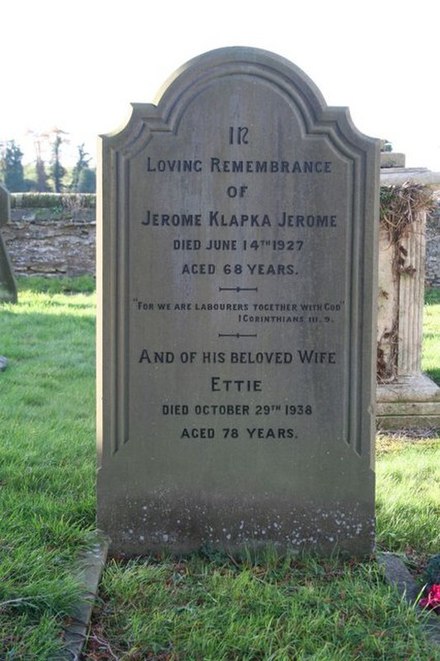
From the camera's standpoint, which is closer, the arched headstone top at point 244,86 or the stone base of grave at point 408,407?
the arched headstone top at point 244,86

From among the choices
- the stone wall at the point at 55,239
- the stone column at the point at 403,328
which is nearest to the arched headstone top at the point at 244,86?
the stone column at the point at 403,328

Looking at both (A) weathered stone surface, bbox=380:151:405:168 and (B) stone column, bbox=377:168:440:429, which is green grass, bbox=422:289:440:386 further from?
(A) weathered stone surface, bbox=380:151:405:168

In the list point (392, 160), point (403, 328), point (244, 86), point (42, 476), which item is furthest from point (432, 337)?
point (244, 86)

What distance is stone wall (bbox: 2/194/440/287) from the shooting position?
14.5 meters

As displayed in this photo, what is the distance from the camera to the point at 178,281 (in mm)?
3570

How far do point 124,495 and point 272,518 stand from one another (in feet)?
2.25

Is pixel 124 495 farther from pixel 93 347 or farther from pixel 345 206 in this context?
pixel 93 347

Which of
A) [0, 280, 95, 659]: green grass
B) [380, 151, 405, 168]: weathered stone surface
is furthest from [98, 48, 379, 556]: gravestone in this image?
[380, 151, 405, 168]: weathered stone surface

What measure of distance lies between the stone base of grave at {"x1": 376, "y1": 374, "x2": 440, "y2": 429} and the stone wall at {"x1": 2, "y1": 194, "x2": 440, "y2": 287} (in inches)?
361

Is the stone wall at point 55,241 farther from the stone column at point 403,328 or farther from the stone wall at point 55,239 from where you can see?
the stone column at point 403,328

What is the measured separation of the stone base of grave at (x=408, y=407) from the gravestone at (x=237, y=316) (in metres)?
2.76

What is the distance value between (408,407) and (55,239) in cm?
969

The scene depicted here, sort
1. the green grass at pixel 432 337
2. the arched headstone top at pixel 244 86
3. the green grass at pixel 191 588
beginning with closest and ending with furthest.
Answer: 1. the green grass at pixel 191 588
2. the arched headstone top at pixel 244 86
3. the green grass at pixel 432 337

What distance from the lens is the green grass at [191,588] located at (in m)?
2.77
